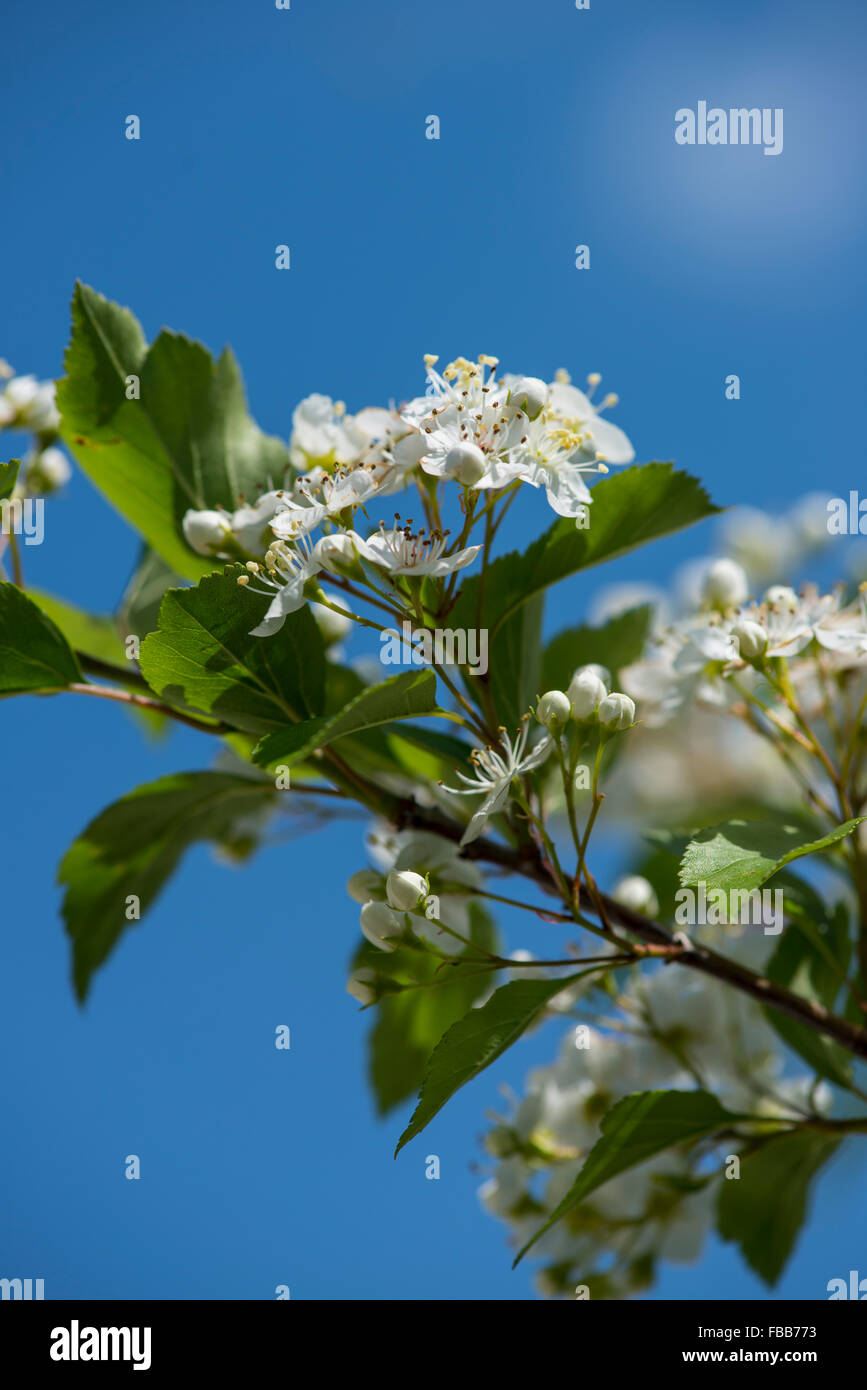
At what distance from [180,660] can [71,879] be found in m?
0.40

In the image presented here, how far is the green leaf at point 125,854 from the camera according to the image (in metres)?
1.08

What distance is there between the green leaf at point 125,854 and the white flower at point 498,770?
0.94 ft

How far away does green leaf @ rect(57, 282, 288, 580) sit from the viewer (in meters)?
1.01

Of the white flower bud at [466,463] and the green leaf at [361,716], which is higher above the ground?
the white flower bud at [466,463]

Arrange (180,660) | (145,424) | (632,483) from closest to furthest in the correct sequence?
1. (180,660)
2. (632,483)
3. (145,424)

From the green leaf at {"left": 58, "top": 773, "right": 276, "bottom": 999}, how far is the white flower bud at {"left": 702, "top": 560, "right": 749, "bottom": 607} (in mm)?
433

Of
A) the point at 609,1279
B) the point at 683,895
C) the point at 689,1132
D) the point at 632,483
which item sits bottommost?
the point at 609,1279

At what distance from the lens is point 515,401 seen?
31.8 inches

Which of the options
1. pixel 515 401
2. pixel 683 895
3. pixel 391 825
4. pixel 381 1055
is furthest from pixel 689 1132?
pixel 515 401

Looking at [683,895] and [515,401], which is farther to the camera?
[683,895]

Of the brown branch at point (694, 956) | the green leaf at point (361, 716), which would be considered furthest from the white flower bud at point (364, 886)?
the green leaf at point (361, 716)

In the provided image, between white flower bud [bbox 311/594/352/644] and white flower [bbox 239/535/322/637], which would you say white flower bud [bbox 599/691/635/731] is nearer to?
white flower [bbox 239/535/322/637]

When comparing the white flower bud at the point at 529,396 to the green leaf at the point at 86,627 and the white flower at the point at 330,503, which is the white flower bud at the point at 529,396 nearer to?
the white flower at the point at 330,503
